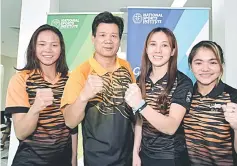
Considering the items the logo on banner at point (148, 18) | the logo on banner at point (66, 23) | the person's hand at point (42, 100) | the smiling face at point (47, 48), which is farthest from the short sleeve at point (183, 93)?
the logo on banner at point (66, 23)

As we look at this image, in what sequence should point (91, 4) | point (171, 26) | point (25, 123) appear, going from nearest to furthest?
1. point (25, 123)
2. point (171, 26)
3. point (91, 4)

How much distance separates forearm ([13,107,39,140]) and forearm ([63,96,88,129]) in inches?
6.1

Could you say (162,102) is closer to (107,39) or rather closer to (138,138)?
(138,138)

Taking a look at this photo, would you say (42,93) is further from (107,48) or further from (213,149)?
(213,149)

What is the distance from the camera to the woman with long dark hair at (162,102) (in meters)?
1.29

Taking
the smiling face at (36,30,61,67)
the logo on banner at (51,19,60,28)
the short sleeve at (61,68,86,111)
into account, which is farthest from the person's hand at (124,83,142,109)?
the logo on banner at (51,19,60,28)

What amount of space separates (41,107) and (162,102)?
0.61 m

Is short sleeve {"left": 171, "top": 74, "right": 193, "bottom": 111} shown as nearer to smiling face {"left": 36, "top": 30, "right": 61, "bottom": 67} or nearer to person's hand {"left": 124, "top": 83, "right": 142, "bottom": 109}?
person's hand {"left": 124, "top": 83, "right": 142, "bottom": 109}

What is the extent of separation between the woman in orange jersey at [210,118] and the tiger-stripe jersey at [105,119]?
1.10 ft

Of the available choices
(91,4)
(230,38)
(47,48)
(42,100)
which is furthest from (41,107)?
(91,4)

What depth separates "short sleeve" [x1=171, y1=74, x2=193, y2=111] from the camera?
4.36ft

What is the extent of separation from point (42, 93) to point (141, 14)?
1912 millimetres

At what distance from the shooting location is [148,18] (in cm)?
289

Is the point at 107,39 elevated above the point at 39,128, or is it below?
above
